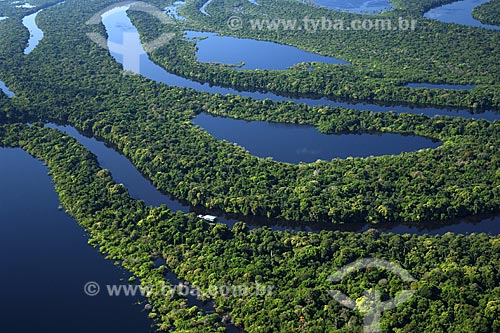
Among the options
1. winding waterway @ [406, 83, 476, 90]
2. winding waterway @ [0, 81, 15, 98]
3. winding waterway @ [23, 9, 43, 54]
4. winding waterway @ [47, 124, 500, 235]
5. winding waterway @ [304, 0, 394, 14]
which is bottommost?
winding waterway @ [47, 124, 500, 235]

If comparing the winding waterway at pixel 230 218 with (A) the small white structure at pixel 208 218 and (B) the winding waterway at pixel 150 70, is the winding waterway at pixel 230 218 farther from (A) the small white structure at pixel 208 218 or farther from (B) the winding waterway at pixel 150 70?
(B) the winding waterway at pixel 150 70

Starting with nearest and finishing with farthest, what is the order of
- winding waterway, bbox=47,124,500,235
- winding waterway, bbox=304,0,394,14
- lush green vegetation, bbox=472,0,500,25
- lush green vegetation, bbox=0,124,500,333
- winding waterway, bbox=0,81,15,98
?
lush green vegetation, bbox=0,124,500,333 < winding waterway, bbox=47,124,500,235 < winding waterway, bbox=0,81,15,98 < lush green vegetation, bbox=472,0,500,25 < winding waterway, bbox=304,0,394,14

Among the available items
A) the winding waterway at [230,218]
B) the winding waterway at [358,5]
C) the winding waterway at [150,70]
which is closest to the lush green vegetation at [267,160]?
the winding waterway at [230,218]

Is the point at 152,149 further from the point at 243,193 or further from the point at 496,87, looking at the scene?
the point at 496,87

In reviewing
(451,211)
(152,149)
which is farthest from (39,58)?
(451,211)

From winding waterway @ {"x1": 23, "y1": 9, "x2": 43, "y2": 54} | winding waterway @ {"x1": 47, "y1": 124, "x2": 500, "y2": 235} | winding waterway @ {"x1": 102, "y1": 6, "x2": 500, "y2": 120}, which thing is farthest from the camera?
winding waterway @ {"x1": 23, "y1": 9, "x2": 43, "y2": 54}

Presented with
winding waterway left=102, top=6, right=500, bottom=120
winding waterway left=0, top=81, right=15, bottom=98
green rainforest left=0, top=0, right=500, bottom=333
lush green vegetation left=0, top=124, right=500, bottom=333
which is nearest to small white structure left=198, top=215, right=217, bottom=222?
green rainforest left=0, top=0, right=500, bottom=333

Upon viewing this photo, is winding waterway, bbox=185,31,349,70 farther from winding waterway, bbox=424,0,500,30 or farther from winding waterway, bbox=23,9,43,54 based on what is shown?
winding waterway, bbox=424,0,500,30

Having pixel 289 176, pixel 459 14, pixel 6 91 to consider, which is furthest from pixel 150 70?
pixel 459 14
